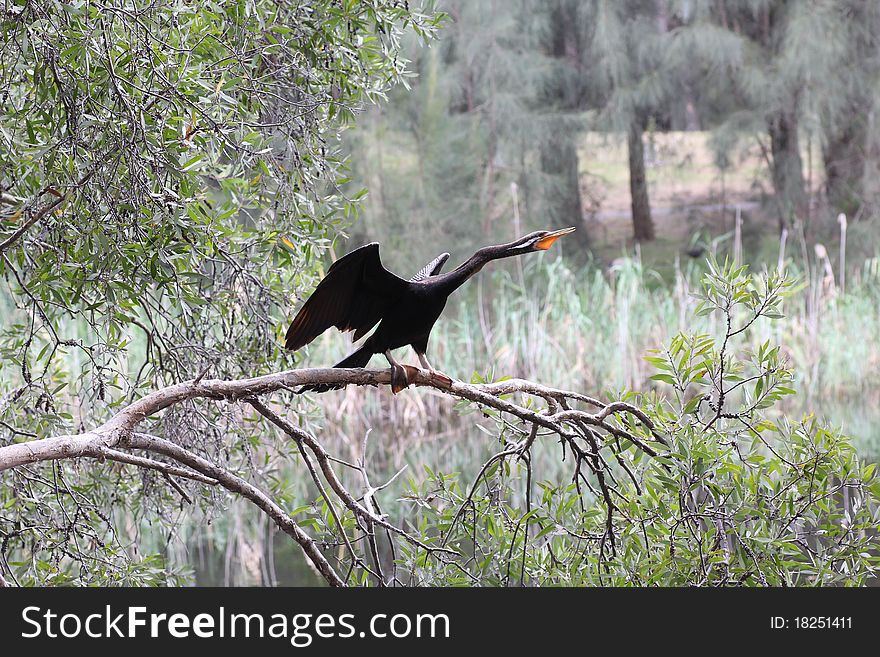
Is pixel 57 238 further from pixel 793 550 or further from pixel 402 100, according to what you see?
pixel 402 100

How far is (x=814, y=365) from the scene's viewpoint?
4.90 meters

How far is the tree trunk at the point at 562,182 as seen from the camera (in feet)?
25.4

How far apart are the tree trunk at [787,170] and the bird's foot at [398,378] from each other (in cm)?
695

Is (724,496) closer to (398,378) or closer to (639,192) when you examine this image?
(398,378)

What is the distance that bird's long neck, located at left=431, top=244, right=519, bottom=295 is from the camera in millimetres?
1447

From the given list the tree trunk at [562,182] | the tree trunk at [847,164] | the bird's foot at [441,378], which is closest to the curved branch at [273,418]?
the bird's foot at [441,378]

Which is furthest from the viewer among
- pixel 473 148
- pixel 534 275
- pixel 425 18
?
pixel 473 148

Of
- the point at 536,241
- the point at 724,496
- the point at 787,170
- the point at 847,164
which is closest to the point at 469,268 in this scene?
the point at 536,241

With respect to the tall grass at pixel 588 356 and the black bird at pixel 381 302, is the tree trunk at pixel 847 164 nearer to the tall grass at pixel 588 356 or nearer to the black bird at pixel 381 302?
the tall grass at pixel 588 356

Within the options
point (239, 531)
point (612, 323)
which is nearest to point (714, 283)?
point (239, 531)

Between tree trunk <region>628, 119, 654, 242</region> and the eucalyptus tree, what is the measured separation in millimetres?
6563

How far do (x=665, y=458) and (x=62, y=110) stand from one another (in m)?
0.98

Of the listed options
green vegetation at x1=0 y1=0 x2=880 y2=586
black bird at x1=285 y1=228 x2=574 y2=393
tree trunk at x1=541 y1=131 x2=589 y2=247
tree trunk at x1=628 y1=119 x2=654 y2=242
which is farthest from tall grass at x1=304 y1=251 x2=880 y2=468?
tree trunk at x1=628 y1=119 x2=654 y2=242

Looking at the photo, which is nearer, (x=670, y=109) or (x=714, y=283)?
(x=714, y=283)
